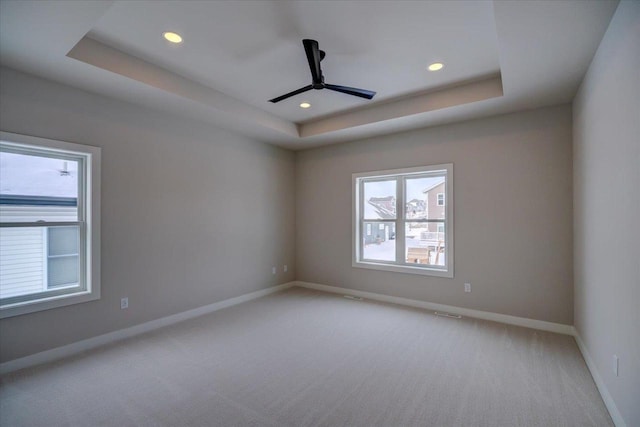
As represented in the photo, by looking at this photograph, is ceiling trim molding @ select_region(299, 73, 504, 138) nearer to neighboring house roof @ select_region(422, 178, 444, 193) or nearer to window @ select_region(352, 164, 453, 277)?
window @ select_region(352, 164, 453, 277)

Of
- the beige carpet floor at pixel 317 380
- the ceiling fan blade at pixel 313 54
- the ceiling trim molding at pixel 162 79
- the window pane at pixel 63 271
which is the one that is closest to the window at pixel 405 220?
the beige carpet floor at pixel 317 380

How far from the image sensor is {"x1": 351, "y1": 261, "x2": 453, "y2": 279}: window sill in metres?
4.32

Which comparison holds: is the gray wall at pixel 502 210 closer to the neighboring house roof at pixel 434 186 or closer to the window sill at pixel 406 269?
the window sill at pixel 406 269

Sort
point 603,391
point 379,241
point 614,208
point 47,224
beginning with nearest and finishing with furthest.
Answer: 1. point 614,208
2. point 603,391
3. point 47,224
4. point 379,241

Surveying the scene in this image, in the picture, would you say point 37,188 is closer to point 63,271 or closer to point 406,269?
point 63,271

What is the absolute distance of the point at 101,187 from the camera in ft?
10.7

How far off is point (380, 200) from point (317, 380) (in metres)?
3.26

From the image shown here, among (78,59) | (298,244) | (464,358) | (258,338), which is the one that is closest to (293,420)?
(258,338)

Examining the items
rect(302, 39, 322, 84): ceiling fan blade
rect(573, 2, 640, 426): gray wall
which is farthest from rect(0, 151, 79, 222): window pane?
rect(573, 2, 640, 426): gray wall

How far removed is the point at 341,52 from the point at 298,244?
149 inches

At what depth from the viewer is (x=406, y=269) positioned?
465 cm

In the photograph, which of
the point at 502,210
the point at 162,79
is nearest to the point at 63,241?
the point at 162,79

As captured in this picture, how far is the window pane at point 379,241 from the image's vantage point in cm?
498

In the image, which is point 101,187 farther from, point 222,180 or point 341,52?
point 341,52
